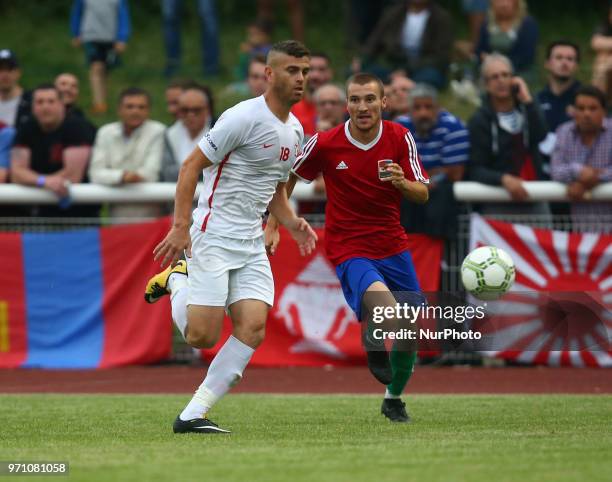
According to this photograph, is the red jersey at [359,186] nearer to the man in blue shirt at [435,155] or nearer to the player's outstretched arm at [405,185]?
the player's outstretched arm at [405,185]

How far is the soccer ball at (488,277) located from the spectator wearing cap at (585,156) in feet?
13.9

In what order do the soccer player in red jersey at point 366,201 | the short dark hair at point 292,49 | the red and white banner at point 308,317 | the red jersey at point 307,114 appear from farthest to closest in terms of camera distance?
the red jersey at point 307,114
the red and white banner at point 308,317
the soccer player in red jersey at point 366,201
the short dark hair at point 292,49

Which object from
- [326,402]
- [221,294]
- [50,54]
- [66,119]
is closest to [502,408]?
[326,402]

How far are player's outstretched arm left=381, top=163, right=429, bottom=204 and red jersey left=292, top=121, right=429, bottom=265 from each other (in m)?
0.35

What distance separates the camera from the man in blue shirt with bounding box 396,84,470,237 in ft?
42.6

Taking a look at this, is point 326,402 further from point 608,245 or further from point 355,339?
point 608,245

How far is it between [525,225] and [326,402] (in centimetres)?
359

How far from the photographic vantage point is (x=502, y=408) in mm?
10125

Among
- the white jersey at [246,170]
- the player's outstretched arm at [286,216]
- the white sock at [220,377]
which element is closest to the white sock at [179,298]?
the white sock at [220,377]

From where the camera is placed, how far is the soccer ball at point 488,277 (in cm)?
903

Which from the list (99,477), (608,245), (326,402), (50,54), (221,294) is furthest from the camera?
(50,54)

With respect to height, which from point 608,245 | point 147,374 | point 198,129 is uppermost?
point 198,129

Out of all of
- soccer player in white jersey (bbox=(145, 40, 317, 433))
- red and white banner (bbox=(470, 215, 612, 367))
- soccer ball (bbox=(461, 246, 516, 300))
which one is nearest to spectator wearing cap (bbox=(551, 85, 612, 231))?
red and white banner (bbox=(470, 215, 612, 367))

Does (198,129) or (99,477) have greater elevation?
(198,129)
